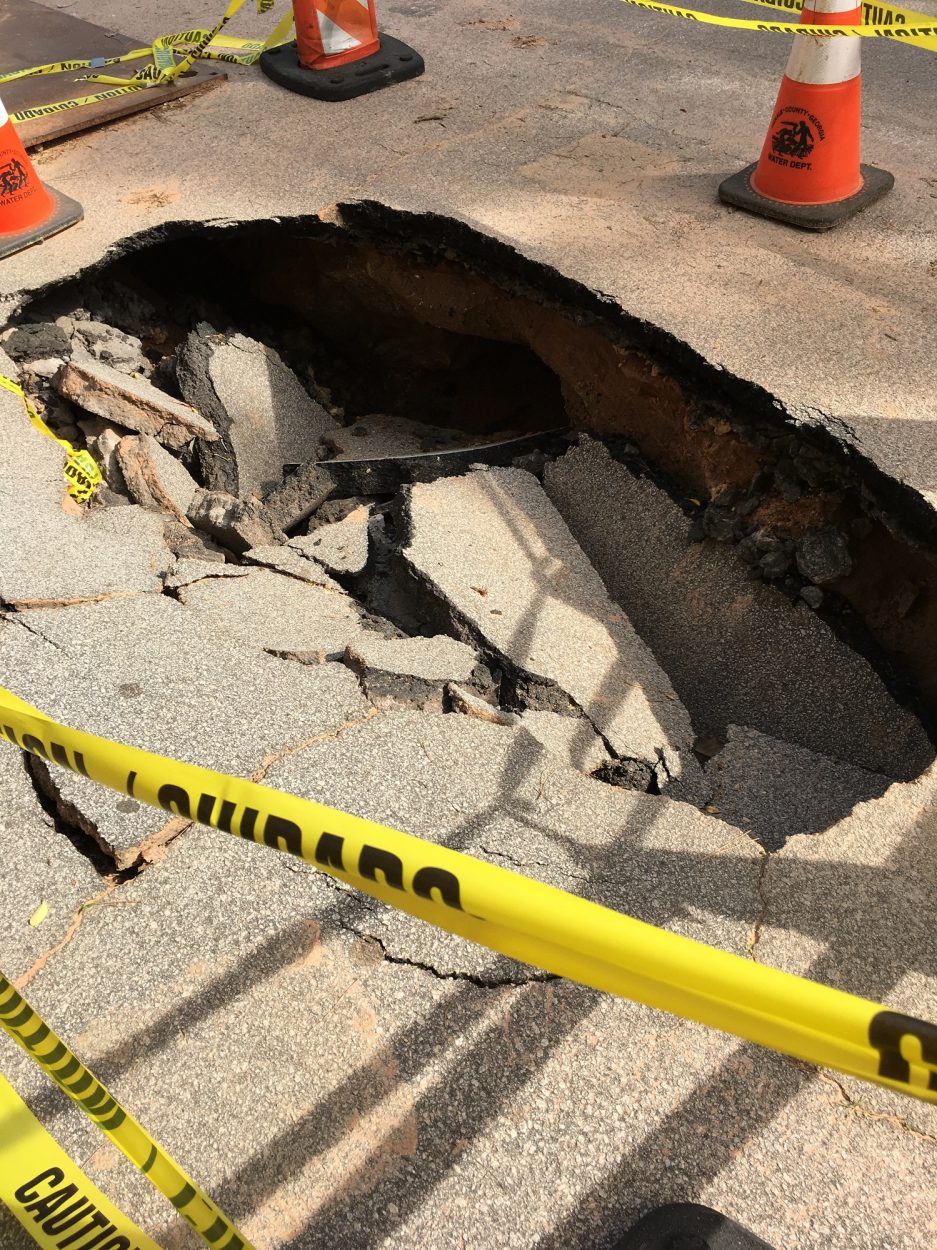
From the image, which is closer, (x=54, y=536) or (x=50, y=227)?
(x=54, y=536)

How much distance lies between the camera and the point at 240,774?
7.75 ft

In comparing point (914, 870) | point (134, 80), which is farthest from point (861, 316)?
point (134, 80)

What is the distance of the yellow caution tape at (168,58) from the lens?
5176 millimetres

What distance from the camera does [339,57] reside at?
5.14 metres

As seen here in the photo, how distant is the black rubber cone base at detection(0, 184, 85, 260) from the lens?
412 cm

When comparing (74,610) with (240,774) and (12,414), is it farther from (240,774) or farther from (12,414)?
(12,414)

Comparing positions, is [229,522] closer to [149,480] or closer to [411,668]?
[149,480]

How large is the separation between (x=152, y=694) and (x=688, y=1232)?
5.68 feet

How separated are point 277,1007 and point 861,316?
2984mm

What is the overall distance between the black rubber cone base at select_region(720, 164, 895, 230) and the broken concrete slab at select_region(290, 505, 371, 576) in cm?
202

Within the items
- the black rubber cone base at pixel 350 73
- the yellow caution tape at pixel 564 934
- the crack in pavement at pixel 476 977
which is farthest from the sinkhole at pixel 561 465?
the yellow caution tape at pixel 564 934

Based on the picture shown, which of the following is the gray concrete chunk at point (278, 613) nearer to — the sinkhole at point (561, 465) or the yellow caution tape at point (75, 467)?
the sinkhole at point (561, 465)

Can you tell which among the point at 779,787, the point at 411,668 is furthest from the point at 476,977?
the point at 779,787

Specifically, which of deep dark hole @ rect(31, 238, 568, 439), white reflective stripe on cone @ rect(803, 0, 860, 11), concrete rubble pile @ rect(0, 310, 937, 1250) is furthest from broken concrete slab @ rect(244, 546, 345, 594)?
white reflective stripe on cone @ rect(803, 0, 860, 11)
